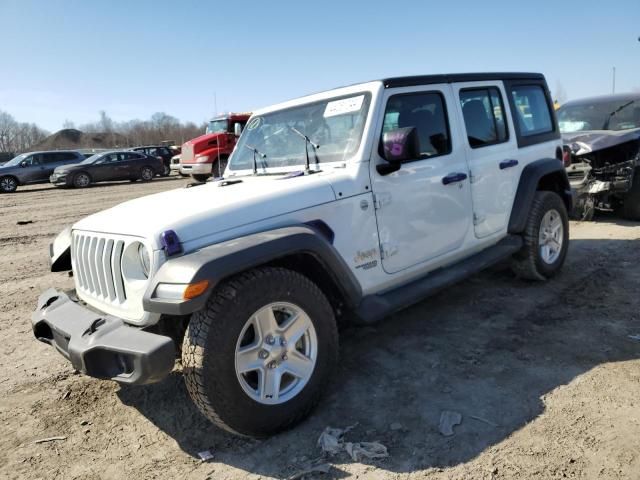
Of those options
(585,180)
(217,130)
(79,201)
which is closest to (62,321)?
(585,180)

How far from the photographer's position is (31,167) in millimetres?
20984

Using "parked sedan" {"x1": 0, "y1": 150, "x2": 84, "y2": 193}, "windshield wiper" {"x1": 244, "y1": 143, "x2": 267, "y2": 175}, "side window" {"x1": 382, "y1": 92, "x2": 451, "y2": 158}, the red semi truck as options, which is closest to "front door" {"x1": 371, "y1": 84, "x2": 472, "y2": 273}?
"side window" {"x1": 382, "y1": 92, "x2": 451, "y2": 158}

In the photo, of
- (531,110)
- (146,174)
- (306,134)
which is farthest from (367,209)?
(146,174)

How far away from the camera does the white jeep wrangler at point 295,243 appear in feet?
8.28

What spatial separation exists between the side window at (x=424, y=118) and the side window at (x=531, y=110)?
1202 millimetres

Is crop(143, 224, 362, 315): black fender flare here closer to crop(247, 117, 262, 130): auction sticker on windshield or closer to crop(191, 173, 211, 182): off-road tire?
crop(247, 117, 262, 130): auction sticker on windshield

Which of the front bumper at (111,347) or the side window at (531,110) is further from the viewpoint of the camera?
the side window at (531,110)

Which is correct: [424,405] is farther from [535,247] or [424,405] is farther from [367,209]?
[535,247]

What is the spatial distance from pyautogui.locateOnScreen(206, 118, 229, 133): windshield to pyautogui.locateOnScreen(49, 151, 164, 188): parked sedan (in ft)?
13.4

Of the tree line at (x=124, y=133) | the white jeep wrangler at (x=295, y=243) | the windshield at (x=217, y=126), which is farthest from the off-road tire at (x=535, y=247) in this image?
the tree line at (x=124, y=133)

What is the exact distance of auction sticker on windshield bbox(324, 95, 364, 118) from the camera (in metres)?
3.54

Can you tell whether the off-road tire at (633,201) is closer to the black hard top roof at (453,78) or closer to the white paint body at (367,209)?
the black hard top roof at (453,78)

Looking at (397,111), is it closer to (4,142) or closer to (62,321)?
(62,321)

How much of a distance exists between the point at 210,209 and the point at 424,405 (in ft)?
5.73
